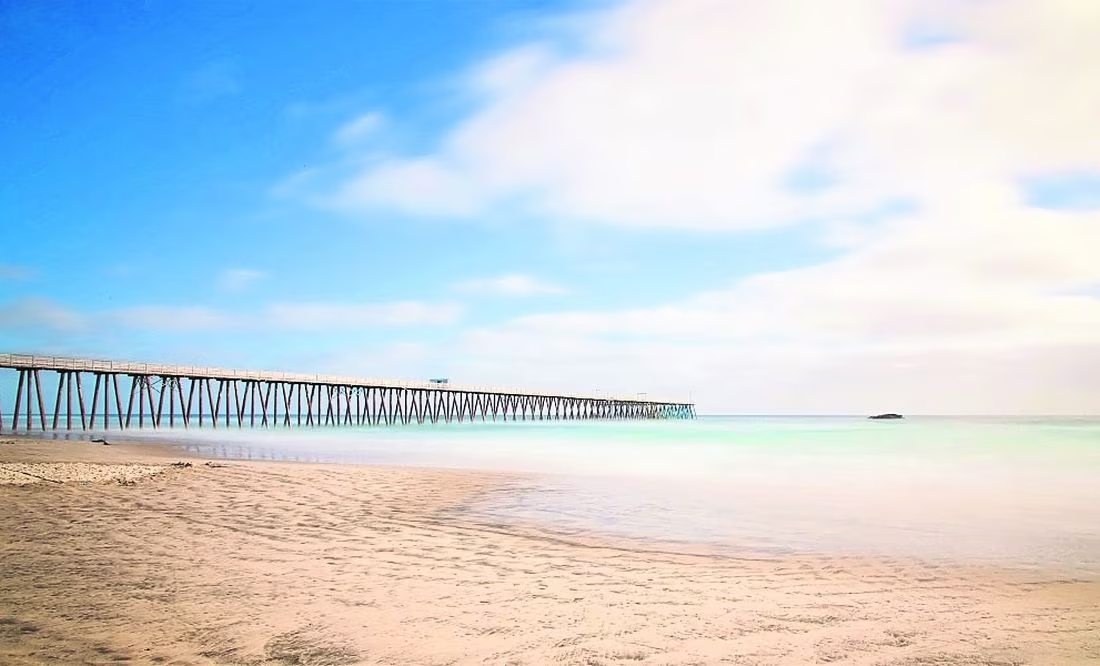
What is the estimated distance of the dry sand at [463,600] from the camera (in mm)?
4047

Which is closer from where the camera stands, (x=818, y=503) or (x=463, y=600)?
(x=463, y=600)

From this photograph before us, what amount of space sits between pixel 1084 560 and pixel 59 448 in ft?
77.2

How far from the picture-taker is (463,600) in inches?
201

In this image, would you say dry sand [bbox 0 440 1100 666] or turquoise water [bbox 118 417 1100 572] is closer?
dry sand [bbox 0 440 1100 666]

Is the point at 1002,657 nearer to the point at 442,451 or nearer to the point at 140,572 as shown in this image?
the point at 140,572

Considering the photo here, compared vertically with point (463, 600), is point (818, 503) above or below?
below

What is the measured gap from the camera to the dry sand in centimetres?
405

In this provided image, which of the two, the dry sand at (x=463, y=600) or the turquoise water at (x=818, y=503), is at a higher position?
the dry sand at (x=463, y=600)

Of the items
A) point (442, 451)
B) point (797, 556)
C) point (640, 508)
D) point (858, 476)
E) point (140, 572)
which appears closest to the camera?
point (140, 572)

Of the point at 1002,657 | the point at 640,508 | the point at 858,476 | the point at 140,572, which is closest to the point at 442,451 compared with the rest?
the point at 858,476

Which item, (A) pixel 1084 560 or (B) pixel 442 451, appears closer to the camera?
(A) pixel 1084 560

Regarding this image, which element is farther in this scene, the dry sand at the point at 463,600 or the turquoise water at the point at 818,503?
the turquoise water at the point at 818,503

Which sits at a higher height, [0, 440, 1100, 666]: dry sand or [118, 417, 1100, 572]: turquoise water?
[0, 440, 1100, 666]: dry sand

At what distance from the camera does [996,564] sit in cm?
698
